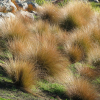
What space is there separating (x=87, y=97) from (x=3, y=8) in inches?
246

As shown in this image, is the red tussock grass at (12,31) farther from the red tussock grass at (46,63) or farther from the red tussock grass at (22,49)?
the red tussock grass at (46,63)

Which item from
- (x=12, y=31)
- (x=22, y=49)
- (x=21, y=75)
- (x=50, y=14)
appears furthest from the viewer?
(x=50, y=14)

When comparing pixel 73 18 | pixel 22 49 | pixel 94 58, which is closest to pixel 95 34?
pixel 94 58

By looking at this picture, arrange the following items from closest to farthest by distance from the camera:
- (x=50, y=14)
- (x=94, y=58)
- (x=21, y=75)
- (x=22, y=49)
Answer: (x=21, y=75) < (x=22, y=49) < (x=94, y=58) < (x=50, y=14)

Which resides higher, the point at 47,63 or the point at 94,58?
the point at 47,63

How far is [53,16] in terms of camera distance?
Result: 323 inches

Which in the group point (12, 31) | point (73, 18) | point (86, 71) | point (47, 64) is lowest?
point (86, 71)

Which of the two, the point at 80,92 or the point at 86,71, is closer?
the point at 80,92

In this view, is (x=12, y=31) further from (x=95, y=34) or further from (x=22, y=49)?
(x=95, y=34)

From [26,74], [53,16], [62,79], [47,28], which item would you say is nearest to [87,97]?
[62,79]

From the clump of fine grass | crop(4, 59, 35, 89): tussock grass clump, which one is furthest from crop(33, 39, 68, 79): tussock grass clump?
the clump of fine grass

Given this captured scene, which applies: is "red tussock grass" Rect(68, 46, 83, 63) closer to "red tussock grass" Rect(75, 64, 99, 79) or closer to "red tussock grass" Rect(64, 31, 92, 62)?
"red tussock grass" Rect(64, 31, 92, 62)

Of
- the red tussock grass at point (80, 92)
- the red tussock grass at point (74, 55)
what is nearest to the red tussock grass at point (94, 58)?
the red tussock grass at point (74, 55)

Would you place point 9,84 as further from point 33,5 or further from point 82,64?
Answer: point 33,5
